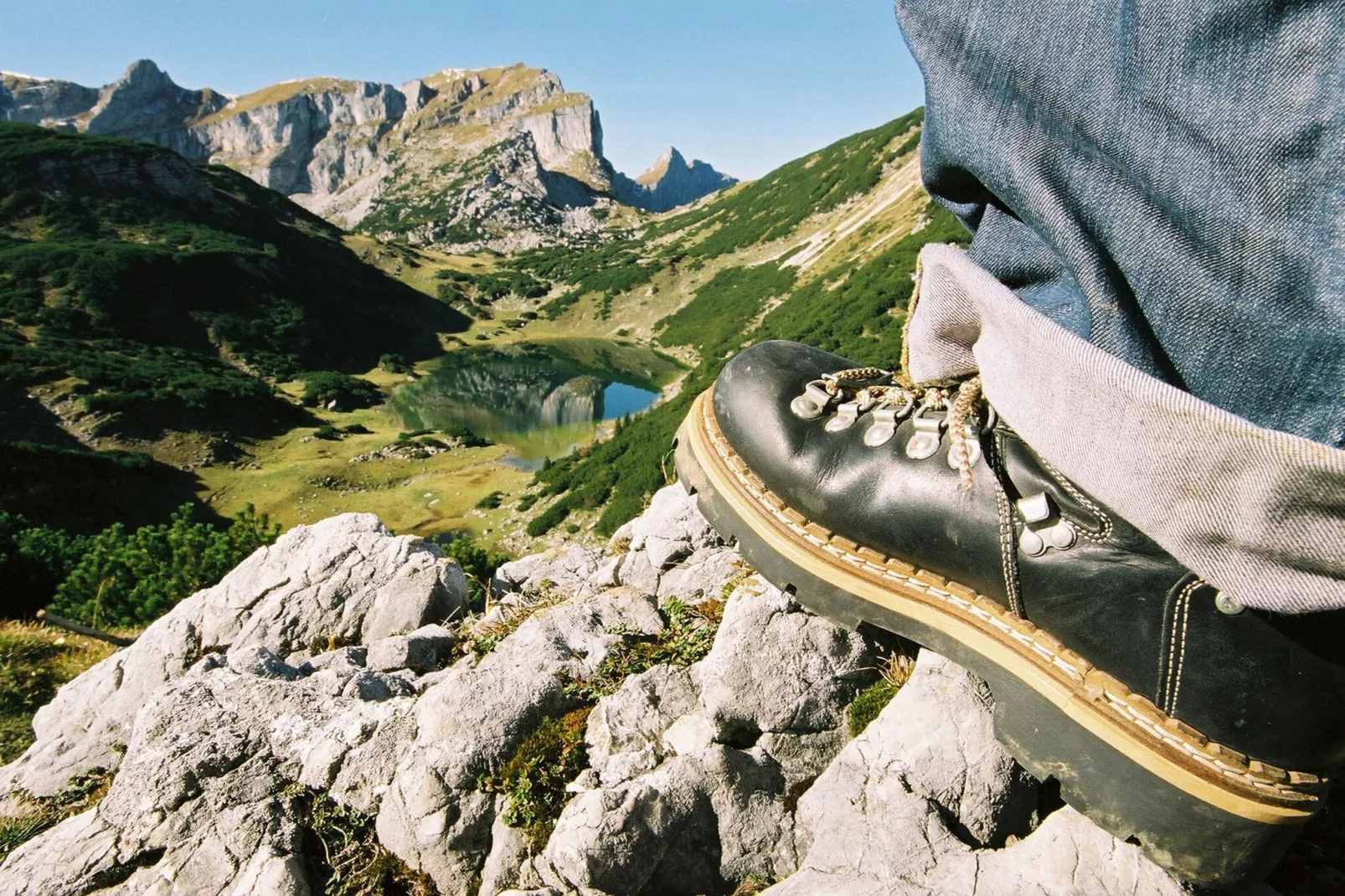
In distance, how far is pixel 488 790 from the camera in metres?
2.12

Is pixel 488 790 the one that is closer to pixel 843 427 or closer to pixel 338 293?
pixel 843 427

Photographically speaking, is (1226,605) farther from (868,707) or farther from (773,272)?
(773,272)

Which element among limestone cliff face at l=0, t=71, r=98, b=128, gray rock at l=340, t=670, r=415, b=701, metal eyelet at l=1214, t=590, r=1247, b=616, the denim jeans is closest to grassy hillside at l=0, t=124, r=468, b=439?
gray rock at l=340, t=670, r=415, b=701

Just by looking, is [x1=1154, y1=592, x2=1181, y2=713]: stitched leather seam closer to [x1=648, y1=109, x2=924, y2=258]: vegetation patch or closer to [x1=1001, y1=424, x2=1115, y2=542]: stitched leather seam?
[x1=1001, y1=424, x2=1115, y2=542]: stitched leather seam

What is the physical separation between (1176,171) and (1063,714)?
1225mm

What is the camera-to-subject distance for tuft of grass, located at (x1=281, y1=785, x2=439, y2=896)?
201cm

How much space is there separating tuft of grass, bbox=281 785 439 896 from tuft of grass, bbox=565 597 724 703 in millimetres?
697

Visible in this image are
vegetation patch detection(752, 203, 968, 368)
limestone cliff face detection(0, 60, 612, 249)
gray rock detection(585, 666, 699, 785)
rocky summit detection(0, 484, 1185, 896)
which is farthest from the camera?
limestone cliff face detection(0, 60, 612, 249)

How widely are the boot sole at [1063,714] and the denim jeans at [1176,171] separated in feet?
2.55

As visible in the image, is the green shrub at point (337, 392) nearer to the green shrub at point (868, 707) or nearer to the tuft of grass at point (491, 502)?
the tuft of grass at point (491, 502)

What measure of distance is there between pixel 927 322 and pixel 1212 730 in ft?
3.46

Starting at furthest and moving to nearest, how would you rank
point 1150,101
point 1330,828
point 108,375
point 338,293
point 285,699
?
point 338,293 < point 108,375 < point 285,699 < point 1330,828 < point 1150,101

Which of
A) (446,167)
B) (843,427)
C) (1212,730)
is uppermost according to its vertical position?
(446,167)

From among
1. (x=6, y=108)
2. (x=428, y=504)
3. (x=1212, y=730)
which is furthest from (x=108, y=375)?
(x=6, y=108)
